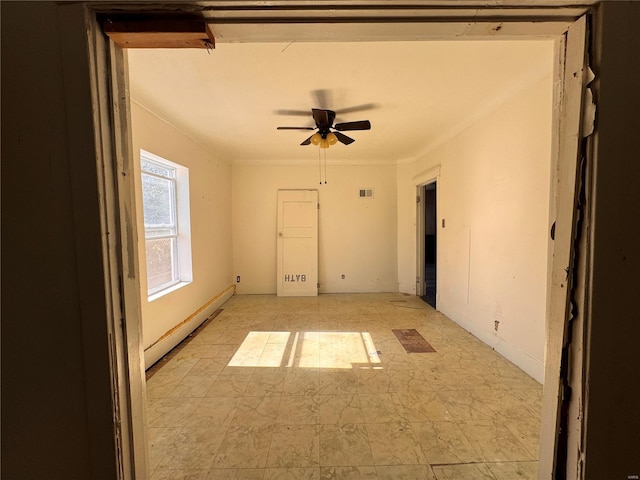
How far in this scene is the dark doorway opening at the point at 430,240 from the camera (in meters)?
5.12

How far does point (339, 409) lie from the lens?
78.3 inches

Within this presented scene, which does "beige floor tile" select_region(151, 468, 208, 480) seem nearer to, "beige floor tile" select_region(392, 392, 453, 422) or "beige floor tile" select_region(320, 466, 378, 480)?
"beige floor tile" select_region(320, 466, 378, 480)

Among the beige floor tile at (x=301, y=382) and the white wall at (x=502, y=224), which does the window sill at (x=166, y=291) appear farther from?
the white wall at (x=502, y=224)

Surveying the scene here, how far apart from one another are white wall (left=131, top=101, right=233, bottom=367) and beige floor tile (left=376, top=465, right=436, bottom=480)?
2.20 metres

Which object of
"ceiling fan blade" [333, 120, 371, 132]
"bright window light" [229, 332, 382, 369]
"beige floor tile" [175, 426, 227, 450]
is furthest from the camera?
"ceiling fan blade" [333, 120, 371, 132]

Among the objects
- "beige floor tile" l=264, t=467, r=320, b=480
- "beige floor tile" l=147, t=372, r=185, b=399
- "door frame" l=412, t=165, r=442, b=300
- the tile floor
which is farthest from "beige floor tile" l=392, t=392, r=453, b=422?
"door frame" l=412, t=165, r=442, b=300

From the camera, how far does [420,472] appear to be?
4.84 feet

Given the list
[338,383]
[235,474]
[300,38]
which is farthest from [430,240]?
[300,38]

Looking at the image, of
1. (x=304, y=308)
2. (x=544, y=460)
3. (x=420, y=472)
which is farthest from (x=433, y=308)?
(x=544, y=460)

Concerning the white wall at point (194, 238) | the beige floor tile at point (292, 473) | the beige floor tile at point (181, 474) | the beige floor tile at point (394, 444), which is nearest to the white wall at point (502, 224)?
the beige floor tile at point (394, 444)

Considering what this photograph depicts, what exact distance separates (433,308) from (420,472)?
3.12 metres

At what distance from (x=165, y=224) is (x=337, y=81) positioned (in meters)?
2.51

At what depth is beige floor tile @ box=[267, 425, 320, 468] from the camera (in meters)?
1.54

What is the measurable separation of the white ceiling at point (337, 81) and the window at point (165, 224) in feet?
1.81
